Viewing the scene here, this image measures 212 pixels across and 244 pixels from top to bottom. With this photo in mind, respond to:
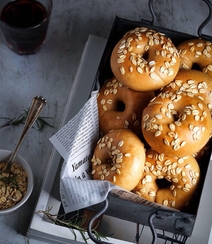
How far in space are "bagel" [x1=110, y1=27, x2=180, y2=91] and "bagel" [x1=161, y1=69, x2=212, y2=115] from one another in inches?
0.6

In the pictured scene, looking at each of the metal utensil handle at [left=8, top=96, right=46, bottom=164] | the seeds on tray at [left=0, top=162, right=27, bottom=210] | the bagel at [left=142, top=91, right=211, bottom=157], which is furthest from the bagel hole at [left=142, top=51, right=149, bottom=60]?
the seeds on tray at [left=0, top=162, right=27, bottom=210]

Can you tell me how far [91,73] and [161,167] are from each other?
33 centimetres

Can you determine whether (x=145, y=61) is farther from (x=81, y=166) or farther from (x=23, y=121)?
(x=23, y=121)

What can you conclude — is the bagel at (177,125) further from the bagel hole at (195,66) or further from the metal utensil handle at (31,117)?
the metal utensil handle at (31,117)

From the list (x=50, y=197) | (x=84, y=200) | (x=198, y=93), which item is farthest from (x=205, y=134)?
(x=50, y=197)

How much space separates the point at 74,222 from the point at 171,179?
22 cm

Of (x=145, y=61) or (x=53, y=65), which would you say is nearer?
(x=145, y=61)

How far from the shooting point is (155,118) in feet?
2.45

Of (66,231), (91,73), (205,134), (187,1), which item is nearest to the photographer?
(205,134)

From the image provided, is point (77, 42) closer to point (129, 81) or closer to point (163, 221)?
point (129, 81)

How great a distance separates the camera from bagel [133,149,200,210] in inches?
30.6

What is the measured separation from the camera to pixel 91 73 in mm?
1010

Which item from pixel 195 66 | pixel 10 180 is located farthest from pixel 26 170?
pixel 195 66

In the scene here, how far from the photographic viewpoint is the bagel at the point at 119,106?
0.82 meters
